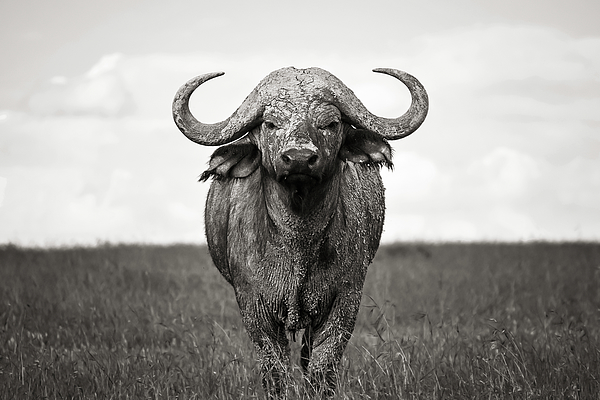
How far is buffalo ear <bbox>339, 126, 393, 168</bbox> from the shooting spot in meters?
5.14

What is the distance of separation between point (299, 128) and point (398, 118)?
1045 mm

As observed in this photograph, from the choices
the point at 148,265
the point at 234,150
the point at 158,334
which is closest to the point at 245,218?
the point at 234,150

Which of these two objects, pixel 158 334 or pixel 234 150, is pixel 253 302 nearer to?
pixel 234 150

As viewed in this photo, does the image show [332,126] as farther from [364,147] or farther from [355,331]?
[355,331]

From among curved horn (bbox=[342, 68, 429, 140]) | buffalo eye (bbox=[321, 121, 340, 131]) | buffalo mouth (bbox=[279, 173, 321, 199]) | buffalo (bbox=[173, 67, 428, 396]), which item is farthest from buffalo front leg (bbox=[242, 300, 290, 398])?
curved horn (bbox=[342, 68, 429, 140])

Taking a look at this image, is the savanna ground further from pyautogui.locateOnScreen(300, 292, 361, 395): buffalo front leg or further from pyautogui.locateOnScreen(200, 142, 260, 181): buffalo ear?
pyautogui.locateOnScreen(200, 142, 260, 181): buffalo ear

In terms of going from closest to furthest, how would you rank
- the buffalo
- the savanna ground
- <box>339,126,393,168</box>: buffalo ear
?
the buffalo, <box>339,126,393,168</box>: buffalo ear, the savanna ground

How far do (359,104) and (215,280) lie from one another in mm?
6107

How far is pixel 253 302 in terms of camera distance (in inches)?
208

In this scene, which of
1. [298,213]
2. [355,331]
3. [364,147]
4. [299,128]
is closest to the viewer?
[299,128]

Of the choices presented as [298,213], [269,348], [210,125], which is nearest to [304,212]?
[298,213]

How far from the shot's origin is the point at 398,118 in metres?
5.30

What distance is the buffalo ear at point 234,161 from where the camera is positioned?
523 cm

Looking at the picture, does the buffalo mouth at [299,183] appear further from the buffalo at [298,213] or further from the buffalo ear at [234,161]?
the buffalo ear at [234,161]
